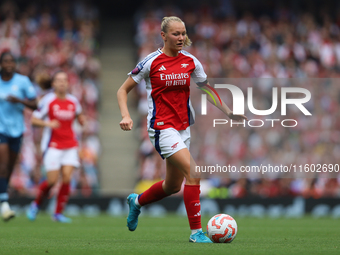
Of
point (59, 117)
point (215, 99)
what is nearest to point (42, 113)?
point (59, 117)

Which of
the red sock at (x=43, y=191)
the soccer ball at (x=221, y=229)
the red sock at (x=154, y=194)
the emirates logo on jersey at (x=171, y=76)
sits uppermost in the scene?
the emirates logo on jersey at (x=171, y=76)

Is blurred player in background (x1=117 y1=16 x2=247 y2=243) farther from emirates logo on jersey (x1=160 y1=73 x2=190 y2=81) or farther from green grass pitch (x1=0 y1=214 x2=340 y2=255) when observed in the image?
green grass pitch (x1=0 y1=214 x2=340 y2=255)

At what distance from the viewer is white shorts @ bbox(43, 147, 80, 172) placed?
940 centimetres

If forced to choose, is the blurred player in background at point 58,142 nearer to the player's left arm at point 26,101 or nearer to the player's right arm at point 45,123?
the player's right arm at point 45,123

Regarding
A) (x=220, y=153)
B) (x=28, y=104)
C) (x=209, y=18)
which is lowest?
(x=220, y=153)

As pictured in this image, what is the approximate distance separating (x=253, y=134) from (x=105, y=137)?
5.02m

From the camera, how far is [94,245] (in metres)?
5.51

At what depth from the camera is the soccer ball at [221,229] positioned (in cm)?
561

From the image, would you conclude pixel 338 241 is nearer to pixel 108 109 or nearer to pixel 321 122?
pixel 321 122

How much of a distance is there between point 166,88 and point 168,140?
55cm

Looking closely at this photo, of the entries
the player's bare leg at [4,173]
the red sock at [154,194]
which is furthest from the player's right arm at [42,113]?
the red sock at [154,194]

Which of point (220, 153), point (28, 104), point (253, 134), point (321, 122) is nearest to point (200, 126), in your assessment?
point (220, 153)

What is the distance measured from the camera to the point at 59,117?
9.62 m

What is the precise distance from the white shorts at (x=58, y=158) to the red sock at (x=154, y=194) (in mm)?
3267
